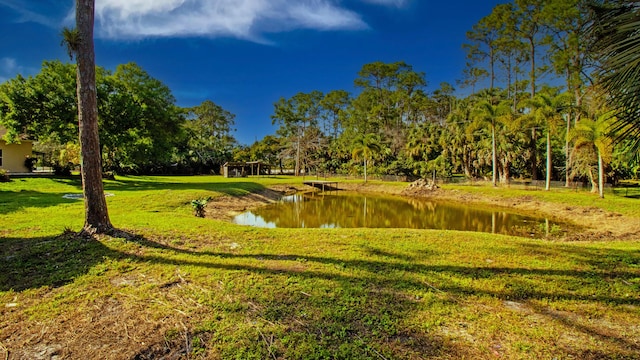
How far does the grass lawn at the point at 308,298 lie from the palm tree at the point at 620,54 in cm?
219

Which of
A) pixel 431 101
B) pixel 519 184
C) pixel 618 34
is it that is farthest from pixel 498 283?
pixel 431 101

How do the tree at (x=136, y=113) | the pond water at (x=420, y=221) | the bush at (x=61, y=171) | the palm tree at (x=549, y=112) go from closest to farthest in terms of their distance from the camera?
the pond water at (x=420, y=221)
the tree at (x=136, y=113)
the bush at (x=61, y=171)
the palm tree at (x=549, y=112)

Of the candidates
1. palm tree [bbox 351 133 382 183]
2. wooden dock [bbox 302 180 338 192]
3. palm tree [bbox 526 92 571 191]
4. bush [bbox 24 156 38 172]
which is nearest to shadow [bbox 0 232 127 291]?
bush [bbox 24 156 38 172]

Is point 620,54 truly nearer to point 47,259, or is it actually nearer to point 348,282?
point 348,282

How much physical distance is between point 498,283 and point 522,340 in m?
1.57

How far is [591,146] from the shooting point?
60.6 ft

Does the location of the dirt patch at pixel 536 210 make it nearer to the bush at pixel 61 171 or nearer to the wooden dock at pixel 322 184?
the wooden dock at pixel 322 184

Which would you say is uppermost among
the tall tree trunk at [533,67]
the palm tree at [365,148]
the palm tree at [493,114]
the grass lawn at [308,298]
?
the tall tree trunk at [533,67]

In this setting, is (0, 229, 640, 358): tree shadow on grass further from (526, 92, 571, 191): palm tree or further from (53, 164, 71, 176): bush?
A: (526, 92, 571, 191): palm tree

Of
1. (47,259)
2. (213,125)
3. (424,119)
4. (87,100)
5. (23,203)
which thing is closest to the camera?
(47,259)

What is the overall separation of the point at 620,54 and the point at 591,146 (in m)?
20.1

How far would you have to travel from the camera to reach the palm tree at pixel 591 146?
16.1m

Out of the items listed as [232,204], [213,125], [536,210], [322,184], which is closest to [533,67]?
[536,210]

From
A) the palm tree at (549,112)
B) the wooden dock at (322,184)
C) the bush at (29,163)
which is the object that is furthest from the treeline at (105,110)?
the palm tree at (549,112)
